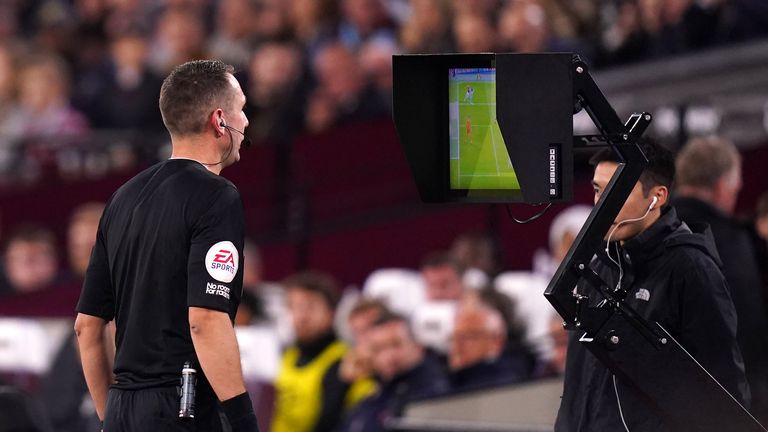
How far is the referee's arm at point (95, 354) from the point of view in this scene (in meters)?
5.16

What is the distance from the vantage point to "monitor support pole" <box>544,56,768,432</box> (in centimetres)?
467

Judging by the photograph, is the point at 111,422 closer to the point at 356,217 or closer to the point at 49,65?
the point at 356,217

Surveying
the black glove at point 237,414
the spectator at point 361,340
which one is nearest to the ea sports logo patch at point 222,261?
the black glove at point 237,414

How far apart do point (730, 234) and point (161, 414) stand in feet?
8.66

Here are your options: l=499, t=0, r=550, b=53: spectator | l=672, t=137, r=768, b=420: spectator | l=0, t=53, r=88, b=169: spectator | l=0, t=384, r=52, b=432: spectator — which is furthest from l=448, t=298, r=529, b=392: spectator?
l=0, t=53, r=88, b=169: spectator

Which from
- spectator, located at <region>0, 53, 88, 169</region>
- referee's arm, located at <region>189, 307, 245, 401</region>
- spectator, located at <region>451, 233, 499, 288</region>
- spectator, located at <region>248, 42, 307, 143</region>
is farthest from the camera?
spectator, located at <region>0, 53, 88, 169</region>

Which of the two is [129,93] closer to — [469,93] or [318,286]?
[318,286]

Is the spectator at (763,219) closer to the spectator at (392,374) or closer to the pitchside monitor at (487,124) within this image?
the spectator at (392,374)

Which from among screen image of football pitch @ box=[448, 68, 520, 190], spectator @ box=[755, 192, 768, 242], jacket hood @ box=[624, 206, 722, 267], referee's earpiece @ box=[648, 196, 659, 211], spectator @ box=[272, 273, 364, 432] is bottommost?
spectator @ box=[272, 273, 364, 432]

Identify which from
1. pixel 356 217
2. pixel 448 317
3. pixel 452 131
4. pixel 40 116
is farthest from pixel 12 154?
pixel 452 131

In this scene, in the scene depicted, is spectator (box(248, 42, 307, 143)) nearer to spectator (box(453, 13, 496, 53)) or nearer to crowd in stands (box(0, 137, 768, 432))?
spectator (box(453, 13, 496, 53))

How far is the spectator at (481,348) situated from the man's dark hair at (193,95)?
4273mm

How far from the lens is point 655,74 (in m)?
10.4

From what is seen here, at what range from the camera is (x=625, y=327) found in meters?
4.75
